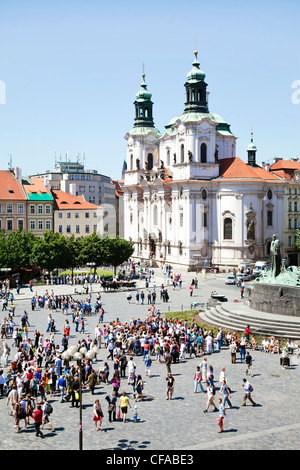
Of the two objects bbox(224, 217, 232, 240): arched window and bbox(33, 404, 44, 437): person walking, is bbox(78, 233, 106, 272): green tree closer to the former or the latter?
bbox(224, 217, 232, 240): arched window

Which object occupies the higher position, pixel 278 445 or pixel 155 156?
pixel 155 156

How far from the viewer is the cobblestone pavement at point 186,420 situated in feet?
59.6

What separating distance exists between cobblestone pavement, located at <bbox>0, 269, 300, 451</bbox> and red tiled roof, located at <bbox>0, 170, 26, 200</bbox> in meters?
55.6

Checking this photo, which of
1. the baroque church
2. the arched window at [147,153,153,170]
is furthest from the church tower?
the arched window at [147,153,153,170]

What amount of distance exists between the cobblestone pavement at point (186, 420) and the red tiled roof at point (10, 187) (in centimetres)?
5555

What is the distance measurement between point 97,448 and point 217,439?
392 centimetres

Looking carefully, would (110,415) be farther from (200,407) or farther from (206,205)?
(206,205)

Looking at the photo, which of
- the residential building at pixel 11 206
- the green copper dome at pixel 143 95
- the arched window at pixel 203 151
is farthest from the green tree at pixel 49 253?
the green copper dome at pixel 143 95

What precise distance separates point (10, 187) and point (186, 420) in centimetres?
6714

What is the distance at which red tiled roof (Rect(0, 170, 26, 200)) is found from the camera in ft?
266

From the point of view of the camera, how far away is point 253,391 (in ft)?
→ 77.9

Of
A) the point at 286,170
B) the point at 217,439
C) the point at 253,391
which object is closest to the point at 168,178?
the point at 286,170

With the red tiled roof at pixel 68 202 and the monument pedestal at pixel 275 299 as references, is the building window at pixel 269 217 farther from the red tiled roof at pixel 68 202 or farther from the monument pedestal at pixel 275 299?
the monument pedestal at pixel 275 299
